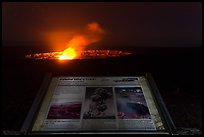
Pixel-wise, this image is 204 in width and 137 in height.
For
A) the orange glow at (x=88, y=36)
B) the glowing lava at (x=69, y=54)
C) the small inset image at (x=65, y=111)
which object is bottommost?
the small inset image at (x=65, y=111)

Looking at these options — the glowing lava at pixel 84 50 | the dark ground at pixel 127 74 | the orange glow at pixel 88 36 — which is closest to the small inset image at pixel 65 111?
the dark ground at pixel 127 74

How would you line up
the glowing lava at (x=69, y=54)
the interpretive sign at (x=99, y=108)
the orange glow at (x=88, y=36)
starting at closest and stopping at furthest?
the interpretive sign at (x=99, y=108), the glowing lava at (x=69, y=54), the orange glow at (x=88, y=36)

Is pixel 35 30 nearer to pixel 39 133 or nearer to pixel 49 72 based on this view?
pixel 49 72

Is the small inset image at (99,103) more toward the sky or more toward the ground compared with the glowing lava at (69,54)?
more toward the ground

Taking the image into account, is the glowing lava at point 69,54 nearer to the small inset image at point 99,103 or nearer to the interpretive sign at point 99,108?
the interpretive sign at point 99,108

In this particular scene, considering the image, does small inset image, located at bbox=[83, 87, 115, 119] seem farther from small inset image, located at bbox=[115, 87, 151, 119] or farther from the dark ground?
the dark ground

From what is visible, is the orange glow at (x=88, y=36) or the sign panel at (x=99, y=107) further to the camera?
the orange glow at (x=88, y=36)

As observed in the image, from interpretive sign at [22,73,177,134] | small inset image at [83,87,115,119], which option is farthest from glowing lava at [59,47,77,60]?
small inset image at [83,87,115,119]
